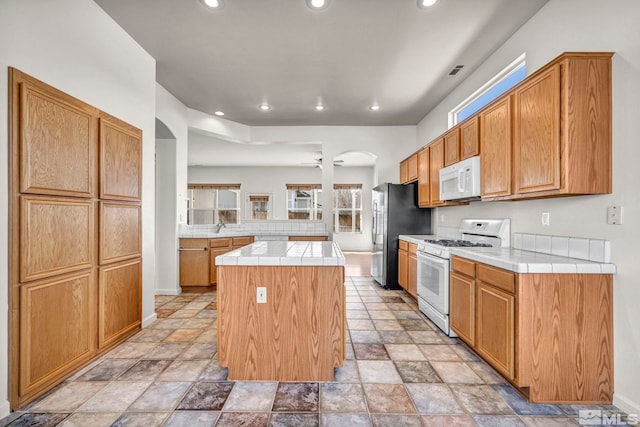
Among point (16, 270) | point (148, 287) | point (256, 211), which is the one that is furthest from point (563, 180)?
point (256, 211)

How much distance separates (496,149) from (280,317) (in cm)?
213

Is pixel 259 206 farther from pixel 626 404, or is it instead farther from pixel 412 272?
pixel 626 404

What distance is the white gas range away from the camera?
2.86 m

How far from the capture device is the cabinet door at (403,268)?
4.19 meters

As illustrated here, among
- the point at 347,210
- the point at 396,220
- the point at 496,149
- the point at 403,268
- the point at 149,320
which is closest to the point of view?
the point at 496,149

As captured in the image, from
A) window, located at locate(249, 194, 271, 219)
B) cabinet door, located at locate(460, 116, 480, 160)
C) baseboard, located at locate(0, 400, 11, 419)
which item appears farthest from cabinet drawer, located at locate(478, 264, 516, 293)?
window, located at locate(249, 194, 271, 219)

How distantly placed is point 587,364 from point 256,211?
8.68 meters

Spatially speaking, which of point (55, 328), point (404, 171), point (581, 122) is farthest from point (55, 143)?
point (404, 171)

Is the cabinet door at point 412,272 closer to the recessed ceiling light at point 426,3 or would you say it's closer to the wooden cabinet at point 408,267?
the wooden cabinet at point 408,267

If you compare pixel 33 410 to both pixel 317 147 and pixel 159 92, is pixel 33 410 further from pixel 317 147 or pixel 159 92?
pixel 317 147

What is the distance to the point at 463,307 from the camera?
8.43ft

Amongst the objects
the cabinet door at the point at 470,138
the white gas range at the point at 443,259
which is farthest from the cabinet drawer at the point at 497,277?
the cabinet door at the point at 470,138

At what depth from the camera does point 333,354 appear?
2.08 m

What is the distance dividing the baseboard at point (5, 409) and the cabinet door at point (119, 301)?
2.24 feet
